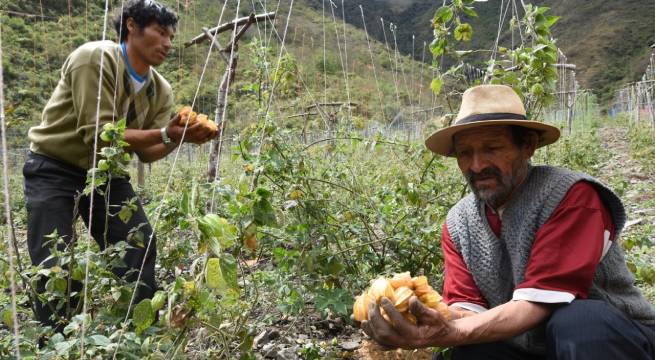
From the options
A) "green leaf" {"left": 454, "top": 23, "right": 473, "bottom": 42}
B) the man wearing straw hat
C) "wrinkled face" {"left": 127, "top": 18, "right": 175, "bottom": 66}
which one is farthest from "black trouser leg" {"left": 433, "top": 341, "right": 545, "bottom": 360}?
"wrinkled face" {"left": 127, "top": 18, "right": 175, "bottom": 66}

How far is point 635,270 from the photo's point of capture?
6.46 ft

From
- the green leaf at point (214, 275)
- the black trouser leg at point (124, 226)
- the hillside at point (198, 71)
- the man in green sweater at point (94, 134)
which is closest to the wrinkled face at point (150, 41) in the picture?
the man in green sweater at point (94, 134)

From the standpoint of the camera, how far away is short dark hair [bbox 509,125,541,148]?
1647 millimetres

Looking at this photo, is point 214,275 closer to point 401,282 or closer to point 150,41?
point 401,282

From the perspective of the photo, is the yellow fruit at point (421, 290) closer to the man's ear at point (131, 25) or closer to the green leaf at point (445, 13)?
the green leaf at point (445, 13)

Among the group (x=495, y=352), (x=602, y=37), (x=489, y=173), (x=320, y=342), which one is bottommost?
(x=320, y=342)

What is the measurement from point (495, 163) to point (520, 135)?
0.46 ft

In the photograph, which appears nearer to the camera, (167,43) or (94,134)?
(94,134)

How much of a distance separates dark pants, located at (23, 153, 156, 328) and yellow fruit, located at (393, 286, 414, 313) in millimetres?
1068

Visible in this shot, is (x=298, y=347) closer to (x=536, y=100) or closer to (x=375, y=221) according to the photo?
(x=375, y=221)

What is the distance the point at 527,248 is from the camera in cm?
152

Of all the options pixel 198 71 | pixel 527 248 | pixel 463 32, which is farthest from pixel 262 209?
pixel 198 71

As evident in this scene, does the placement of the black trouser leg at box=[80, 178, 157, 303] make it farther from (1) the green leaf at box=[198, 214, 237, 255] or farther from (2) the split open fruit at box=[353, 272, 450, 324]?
(2) the split open fruit at box=[353, 272, 450, 324]

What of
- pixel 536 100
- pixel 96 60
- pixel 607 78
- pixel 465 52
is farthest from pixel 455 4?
pixel 607 78
